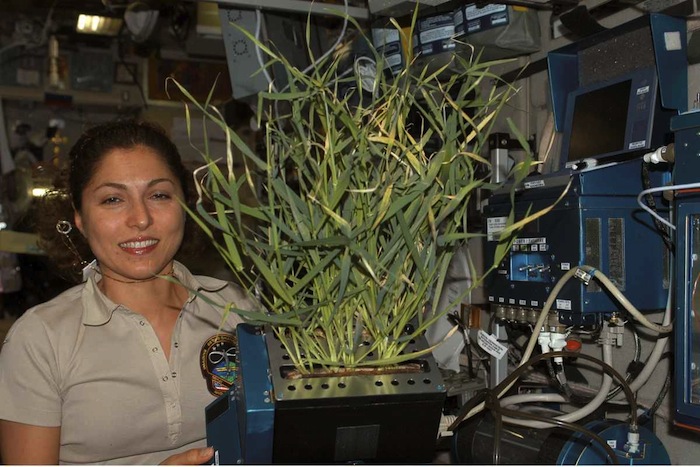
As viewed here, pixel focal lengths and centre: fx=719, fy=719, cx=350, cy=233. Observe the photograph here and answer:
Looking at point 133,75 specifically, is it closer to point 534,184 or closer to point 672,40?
point 534,184

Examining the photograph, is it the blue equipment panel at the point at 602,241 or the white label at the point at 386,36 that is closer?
the blue equipment panel at the point at 602,241

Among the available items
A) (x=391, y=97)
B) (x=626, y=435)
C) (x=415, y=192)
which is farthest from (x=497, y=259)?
(x=626, y=435)

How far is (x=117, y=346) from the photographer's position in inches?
63.2

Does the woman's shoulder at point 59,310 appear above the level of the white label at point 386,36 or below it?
below

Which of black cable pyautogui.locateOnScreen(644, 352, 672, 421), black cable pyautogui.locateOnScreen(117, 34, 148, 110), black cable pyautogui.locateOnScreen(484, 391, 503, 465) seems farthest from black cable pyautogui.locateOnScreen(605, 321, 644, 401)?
black cable pyautogui.locateOnScreen(117, 34, 148, 110)

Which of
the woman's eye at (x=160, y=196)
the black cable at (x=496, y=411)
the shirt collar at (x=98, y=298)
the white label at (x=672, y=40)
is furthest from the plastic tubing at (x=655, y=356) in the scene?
the woman's eye at (x=160, y=196)

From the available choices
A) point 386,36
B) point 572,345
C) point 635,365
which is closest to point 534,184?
point 572,345

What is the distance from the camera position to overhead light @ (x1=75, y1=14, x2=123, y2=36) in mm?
3523

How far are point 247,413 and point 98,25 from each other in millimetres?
3211

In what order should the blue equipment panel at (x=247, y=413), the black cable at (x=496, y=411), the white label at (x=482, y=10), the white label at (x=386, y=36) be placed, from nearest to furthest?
the blue equipment panel at (x=247, y=413)
the black cable at (x=496, y=411)
the white label at (x=482, y=10)
the white label at (x=386, y=36)

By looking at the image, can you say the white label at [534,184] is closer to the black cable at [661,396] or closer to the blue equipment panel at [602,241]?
the blue equipment panel at [602,241]

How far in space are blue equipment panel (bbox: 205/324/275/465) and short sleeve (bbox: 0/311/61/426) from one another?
507mm

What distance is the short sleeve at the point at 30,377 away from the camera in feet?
4.88

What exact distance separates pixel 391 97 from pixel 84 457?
1.07 metres
